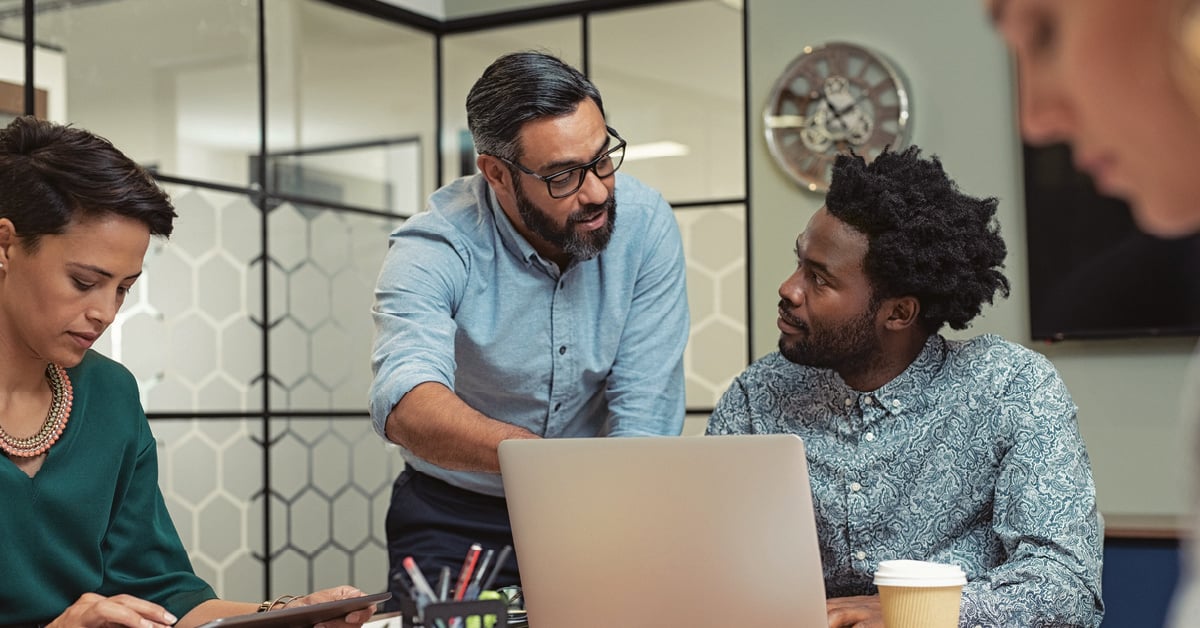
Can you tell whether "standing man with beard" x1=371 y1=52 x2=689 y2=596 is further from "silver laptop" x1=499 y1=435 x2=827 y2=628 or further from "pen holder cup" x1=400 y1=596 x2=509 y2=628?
"pen holder cup" x1=400 y1=596 x2=509 y2=628

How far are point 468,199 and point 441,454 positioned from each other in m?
0.59

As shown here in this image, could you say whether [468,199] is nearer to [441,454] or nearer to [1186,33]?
[441,454]

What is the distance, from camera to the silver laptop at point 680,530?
1.26 meters

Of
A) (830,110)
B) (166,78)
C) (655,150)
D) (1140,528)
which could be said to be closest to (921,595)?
(1140,528)

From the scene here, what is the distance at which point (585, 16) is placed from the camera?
15.2 feet

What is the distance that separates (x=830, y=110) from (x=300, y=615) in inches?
124

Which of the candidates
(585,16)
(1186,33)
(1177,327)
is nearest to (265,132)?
(585,16)

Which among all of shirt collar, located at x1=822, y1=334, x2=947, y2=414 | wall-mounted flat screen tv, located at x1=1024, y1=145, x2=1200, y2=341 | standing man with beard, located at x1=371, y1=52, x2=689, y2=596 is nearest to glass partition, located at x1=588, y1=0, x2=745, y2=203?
wall-mounted flat screen tv, located at x1=1024, y1=145, x2=1200, y2=341

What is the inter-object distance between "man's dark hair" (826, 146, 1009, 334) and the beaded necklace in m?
1.13

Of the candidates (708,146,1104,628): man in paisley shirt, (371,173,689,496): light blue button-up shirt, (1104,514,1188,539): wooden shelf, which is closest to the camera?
(708,146,1104,628): man in paisley shirt

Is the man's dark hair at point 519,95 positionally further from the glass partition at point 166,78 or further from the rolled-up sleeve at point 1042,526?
the glass partition at point 166,78

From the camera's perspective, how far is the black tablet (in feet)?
4.16

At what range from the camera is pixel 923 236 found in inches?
72.2

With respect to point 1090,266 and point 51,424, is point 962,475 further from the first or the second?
point 1090,266
